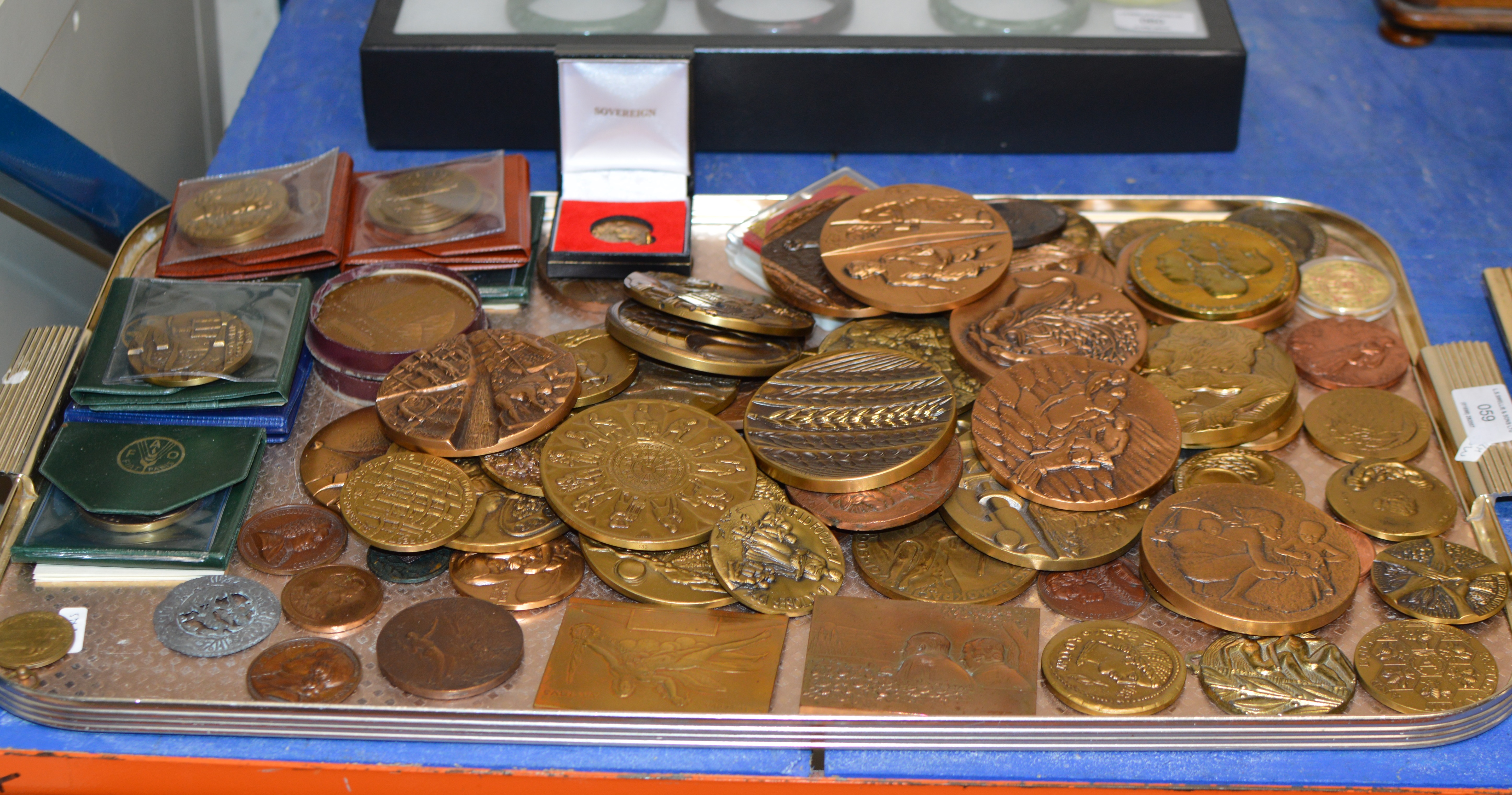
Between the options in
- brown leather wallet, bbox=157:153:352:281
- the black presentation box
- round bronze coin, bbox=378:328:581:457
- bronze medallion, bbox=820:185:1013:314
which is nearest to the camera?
round bronze coin, bbox=378:328:581:457

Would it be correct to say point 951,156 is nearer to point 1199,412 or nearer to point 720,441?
point 1199,412

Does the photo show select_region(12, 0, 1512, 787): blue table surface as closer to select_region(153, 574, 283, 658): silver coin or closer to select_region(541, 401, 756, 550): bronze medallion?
select_region(541, 401, 756, 550): bronze medallion

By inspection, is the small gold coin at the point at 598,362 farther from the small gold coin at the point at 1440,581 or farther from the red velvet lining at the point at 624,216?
the small gold coin at the point at 1440,581

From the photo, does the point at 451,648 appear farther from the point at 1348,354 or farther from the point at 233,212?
the point at 1348,354

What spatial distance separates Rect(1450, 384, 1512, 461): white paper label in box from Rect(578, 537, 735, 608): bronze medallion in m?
1.30

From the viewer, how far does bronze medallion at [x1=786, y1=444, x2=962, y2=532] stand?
1.79m

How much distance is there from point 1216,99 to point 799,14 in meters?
0.99

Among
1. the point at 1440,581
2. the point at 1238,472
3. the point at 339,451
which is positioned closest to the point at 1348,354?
the point at 1238,472

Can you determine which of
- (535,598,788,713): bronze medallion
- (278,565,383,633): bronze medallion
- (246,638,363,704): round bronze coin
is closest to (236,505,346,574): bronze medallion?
(278,565,383,633): bronze medallion

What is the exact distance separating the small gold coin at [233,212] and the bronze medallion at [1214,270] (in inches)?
65.7

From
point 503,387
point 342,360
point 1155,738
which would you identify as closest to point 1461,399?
point 1155,738

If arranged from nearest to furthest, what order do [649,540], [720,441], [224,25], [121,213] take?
[649,540]
[720,441]
[121,213]
[224,25]

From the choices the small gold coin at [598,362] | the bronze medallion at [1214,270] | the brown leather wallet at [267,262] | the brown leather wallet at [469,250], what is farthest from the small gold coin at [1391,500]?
the brown leather wallet at [267,262]

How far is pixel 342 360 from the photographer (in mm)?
2068
